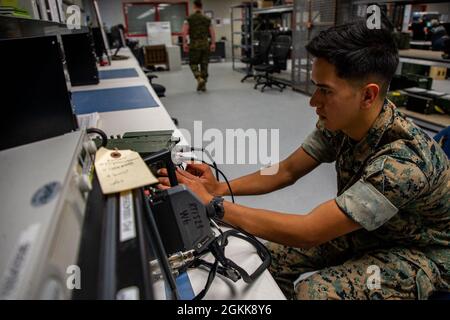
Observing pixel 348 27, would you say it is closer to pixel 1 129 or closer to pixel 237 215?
pixel 237 215

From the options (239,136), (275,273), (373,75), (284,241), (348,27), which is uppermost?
(348,27)

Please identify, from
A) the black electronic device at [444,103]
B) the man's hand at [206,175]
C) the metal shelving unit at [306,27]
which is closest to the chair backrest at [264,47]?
the metal shelving unit at [306,27]

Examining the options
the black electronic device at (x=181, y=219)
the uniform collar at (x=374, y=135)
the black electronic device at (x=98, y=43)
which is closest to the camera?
the black electronic device at (x=181, y=219)

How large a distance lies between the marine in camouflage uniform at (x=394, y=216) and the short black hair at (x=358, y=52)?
0.14 m

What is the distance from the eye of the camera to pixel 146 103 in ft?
7.36

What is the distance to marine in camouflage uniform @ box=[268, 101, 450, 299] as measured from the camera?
31.2 inches

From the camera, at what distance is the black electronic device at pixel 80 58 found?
2.79 m

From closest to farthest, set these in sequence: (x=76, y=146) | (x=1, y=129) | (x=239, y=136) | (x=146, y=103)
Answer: (x=76, y=146), (x=1, y=129), (x=146, y=103), (x=239, y=136)

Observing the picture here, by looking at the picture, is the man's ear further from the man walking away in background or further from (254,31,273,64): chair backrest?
(254,31,273,64): chair backrest

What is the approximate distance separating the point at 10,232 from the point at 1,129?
0.59 metres

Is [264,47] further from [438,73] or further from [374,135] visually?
[374,135]

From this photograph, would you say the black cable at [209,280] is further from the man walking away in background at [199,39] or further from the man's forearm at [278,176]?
the man walking away in background at [199,39]

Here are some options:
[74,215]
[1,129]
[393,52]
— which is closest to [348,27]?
[393,52]

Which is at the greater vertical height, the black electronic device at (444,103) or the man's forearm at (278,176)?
the man's forearm at (278,176)
